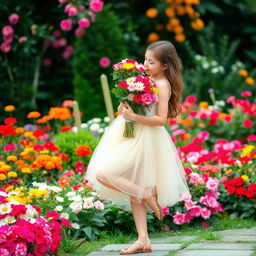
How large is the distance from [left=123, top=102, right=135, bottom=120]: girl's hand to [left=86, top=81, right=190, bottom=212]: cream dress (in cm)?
8

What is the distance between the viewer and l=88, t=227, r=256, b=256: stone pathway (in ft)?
12.0

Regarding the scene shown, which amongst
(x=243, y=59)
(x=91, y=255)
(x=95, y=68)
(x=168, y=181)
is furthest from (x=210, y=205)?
(x=243, y=59)

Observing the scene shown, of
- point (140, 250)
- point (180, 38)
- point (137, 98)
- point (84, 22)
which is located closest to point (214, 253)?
point (140, 250)

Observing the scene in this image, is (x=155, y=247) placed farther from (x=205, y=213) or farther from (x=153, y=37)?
(x=153, y=37)

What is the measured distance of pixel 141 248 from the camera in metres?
3.81

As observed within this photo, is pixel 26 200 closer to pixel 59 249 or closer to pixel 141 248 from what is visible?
pixel 59 249

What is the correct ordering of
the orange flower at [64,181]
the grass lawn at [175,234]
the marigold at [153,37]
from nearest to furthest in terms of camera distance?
the grass lawn at [175,234]
the orange flower at [64,181]
the marigold at [153,37]

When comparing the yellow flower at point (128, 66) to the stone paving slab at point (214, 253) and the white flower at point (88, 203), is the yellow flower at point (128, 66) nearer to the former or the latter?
the white flower at point (88, 203)

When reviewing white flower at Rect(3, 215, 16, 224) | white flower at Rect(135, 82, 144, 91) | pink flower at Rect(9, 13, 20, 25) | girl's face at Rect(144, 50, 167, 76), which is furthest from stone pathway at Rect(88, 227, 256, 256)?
pink flower at Rect(9, 13, 20, 25)

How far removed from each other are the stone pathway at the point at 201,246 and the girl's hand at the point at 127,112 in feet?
2.68

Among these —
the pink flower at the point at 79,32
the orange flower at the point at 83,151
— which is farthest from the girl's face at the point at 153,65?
the pink flower at the point at 79,32

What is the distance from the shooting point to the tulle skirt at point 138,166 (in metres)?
3.78

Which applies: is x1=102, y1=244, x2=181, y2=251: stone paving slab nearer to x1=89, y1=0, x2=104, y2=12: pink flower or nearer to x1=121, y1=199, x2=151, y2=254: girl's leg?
x1=121, y1=199, x2=151, y2=254: girl's leg

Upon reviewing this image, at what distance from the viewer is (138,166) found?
380 cm
